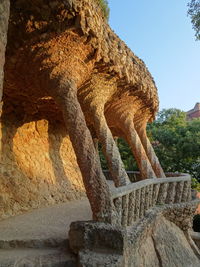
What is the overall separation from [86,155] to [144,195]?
70.7 inches

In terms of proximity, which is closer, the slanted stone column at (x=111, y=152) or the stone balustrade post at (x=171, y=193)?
the slanted stone column at (x=111, y=152)

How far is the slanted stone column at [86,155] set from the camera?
2912 mm

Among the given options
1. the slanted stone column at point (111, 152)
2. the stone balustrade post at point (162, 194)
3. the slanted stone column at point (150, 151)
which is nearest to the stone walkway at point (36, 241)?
the slanted stone column at point (111, 152)

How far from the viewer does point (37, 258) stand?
101 inches

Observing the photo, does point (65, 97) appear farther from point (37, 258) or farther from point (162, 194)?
point (162, 194)

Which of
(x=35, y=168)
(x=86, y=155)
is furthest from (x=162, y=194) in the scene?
(x=35, y=168)

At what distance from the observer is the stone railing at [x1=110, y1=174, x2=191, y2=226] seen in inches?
135

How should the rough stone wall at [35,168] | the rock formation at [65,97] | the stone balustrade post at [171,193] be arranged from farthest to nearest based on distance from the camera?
the stone balustrade post at [171,193]
the rough stone wall at [35,168]
the rock formation at [65,97]

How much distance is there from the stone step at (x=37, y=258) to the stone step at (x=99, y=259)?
0.17 meters

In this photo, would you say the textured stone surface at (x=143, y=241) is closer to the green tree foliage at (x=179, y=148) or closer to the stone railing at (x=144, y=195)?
the stone railing at (x=144, y=195)

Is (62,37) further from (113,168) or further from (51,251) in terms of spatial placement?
(51,251)

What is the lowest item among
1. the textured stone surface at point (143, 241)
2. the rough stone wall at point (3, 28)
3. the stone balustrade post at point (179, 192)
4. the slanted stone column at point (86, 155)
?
the textured stone surface at point (143, 241)

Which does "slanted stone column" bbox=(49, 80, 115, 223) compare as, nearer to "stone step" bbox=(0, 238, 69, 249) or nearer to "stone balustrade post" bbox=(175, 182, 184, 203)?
"stone step" bbox=(0, 238, 69, 249)

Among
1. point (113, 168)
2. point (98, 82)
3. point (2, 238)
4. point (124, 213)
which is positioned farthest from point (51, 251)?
point (98, 82)
